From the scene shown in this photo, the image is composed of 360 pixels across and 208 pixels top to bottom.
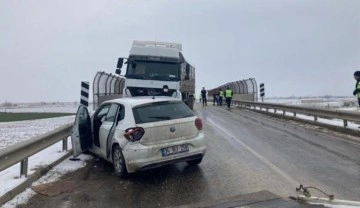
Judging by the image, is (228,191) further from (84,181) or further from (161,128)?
(84,181)

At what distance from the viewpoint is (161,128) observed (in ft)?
25.5

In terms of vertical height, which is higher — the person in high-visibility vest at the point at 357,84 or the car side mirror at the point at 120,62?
the car side mirror at the point at 120,62

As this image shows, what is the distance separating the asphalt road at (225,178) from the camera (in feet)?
20.6

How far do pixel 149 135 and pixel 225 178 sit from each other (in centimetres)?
166

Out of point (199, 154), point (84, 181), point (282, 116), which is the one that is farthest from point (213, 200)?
point (282, 116)

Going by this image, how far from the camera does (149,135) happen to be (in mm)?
7652

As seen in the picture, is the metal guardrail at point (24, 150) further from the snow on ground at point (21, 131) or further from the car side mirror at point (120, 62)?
the car side mirror at point (120, 62)

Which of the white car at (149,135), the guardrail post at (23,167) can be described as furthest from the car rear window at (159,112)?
the guardrail post at (23,167)

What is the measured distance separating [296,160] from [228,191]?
2904 millimetres

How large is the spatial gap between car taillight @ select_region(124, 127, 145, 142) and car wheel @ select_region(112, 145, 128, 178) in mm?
421

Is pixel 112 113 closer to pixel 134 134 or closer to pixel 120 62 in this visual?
pixel 134 134

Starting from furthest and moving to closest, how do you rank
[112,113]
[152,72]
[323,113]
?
[152,72], [323,113], [112,113]

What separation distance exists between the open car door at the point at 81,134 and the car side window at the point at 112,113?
684 mm

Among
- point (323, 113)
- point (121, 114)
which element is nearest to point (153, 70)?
point (323, 113)
